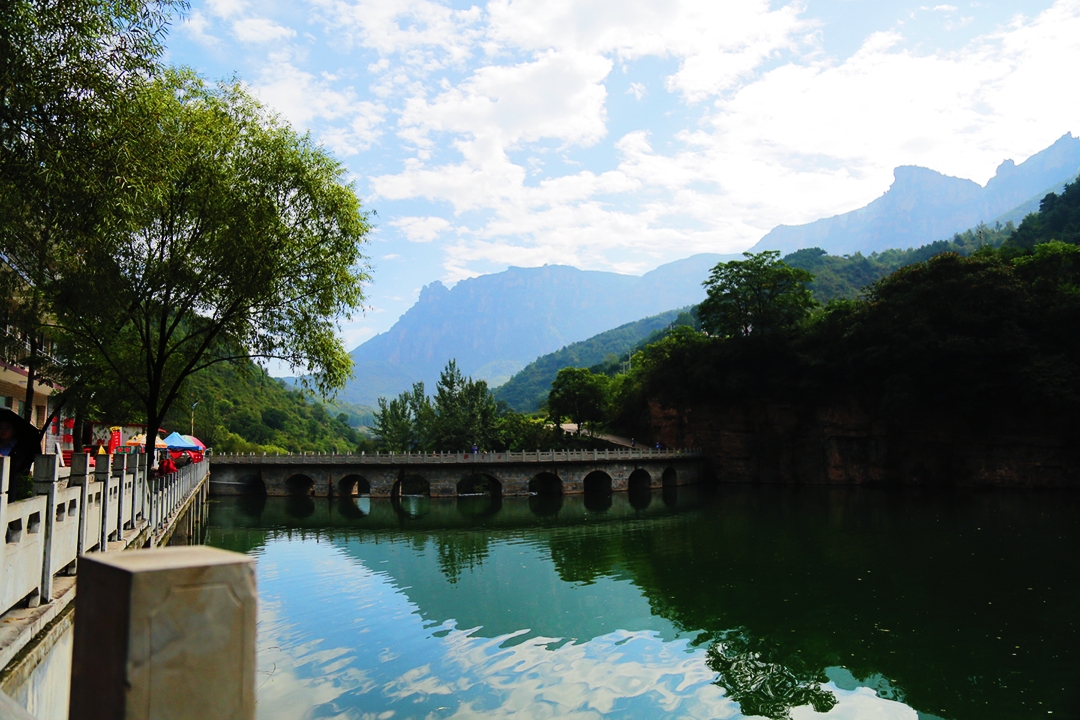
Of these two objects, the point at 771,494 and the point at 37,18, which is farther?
the point at 771,494

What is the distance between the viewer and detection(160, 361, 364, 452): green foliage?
209 feet

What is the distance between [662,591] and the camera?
669 inches

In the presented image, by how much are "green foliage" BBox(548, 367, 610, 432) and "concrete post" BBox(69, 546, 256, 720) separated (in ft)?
224

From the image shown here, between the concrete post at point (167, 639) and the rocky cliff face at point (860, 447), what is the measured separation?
47908 millimetres

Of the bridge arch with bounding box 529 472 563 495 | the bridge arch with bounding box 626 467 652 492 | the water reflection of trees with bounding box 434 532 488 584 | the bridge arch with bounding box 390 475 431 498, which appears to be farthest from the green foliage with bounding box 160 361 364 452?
the water reflection of trees with bounding box 434 532 488 584

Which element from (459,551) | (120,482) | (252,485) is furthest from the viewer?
(252,485)

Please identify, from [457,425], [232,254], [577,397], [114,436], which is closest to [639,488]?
[457,425]

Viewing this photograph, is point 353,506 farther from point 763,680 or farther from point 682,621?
point 763,680

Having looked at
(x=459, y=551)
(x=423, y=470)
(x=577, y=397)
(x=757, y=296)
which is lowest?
(x=459, y=551)

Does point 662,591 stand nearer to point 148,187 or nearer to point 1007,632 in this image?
point 1007,632

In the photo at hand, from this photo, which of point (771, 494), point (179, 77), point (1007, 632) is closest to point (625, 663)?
point (1007, 632)

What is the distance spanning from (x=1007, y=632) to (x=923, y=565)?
6.39 m

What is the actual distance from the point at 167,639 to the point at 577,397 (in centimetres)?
6876

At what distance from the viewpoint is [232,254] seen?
50.3 feet
